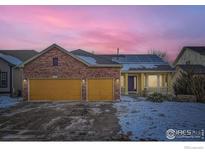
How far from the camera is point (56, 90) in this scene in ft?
43.0

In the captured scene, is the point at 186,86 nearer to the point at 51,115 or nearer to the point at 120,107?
the point at 120,107

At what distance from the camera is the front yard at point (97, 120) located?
904cm

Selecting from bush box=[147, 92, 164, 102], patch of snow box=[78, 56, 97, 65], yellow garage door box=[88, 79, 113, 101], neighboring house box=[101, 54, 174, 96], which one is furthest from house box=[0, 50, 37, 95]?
bush box=[147, 92, 164, 102]

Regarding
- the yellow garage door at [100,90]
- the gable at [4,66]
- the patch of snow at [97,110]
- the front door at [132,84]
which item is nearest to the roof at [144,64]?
the front door at [132,84]

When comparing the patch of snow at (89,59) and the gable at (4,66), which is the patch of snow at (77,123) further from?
the gable at (4,66)

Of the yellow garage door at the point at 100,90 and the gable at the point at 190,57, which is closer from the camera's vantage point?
the gable at the point at 190,57

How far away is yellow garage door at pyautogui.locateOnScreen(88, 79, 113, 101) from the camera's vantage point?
42.5 feet

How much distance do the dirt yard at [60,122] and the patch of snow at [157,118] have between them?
437mm

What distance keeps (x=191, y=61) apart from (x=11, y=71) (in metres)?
9.27

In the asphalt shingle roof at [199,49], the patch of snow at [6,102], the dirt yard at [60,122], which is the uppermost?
the asphalt shingle roof at [199,49]

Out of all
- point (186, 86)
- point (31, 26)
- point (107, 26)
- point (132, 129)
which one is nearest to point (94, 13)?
point (107, 26)

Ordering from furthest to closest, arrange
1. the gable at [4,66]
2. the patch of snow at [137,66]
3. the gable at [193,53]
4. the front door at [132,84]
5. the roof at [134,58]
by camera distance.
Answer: the gable at [4,66] → the patch of snow at [137,66] → the front door at [132,84] → the roof at [134,58] → the gable at [193,53]

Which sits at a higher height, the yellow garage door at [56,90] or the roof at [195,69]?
the roof at [195,69]

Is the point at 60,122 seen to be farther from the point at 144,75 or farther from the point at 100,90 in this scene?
the point at 144,75
